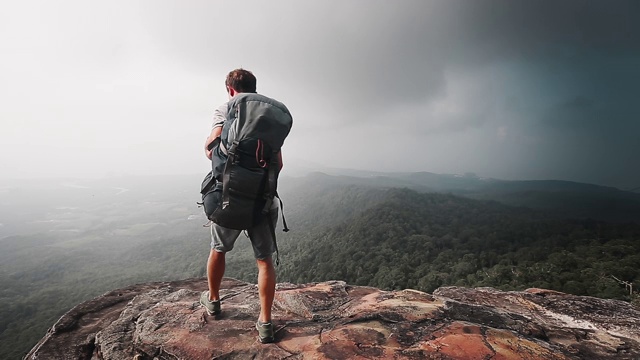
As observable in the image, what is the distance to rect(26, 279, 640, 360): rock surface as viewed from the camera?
11.6 feet

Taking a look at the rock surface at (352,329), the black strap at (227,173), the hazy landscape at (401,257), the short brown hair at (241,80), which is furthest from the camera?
the hazy landscape at (401,257)

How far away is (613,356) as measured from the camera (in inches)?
151

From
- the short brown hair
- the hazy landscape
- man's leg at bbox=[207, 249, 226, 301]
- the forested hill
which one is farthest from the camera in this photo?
the hazy landscape

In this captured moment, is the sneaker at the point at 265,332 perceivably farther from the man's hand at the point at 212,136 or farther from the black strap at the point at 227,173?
the man's hand at the point at 212,136

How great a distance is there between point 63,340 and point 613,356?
8.10 m

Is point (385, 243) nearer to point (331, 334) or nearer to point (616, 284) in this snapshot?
point (616, 284)

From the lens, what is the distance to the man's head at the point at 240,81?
3648 millimetres

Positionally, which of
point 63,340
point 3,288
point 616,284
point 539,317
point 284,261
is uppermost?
point 539,317

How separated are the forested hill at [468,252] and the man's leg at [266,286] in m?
47.4

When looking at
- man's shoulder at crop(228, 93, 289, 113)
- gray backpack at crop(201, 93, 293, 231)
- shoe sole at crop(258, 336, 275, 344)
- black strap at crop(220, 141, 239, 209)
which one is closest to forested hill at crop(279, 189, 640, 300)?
shoe sole at crop(258, 336, 275, 344)

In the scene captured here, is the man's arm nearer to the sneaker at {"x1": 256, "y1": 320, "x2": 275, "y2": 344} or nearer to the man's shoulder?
the man's shoulder

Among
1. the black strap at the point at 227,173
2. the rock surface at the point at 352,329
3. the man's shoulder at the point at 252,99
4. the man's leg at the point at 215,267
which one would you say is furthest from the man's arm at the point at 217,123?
the rock surface at the point at 352,329

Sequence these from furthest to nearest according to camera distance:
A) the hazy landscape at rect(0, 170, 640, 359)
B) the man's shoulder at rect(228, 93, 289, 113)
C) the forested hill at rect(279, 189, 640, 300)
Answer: the hazy landscape at rect(0, 170, 640, 359) → the forested hill at rect(279, 189, 640, 300) → the man's shoulder at rect(228, 93, 289, 113)

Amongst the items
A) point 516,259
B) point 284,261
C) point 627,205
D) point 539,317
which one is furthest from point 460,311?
point 627,205
